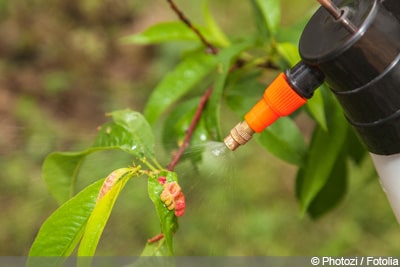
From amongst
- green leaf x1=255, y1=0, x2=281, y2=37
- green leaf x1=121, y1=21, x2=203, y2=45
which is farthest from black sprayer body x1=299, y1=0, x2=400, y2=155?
green leaf x1=121, y1=21, x2=203, y2=45

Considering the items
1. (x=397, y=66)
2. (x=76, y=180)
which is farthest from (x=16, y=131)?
(x=397, y=66)

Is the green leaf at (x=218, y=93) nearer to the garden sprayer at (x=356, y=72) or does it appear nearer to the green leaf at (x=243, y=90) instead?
the green leaf at (x=243, y=90)

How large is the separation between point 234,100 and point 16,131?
1.05 feet

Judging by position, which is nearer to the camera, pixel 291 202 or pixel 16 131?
pixel 16 131

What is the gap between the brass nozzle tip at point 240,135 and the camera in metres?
0.52

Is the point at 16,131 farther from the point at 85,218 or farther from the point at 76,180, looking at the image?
the point at 85,218

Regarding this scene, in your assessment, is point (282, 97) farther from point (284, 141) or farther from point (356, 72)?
point (284, 141)

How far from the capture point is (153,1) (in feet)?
8.56

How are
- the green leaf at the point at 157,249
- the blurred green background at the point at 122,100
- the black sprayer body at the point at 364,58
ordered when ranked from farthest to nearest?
the blurred green background at the point at 122,100 → the green leaf at the point at 157,249 → the black sprayer body at the point at 364,58

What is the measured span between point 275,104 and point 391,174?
13 cm

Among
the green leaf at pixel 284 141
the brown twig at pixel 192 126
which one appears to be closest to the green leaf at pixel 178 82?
the brown twig at pixel 192 126

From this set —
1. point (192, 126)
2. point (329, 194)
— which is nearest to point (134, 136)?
point (192, 126)

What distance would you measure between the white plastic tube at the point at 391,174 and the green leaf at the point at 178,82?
0.33m

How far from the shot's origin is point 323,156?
76cm
